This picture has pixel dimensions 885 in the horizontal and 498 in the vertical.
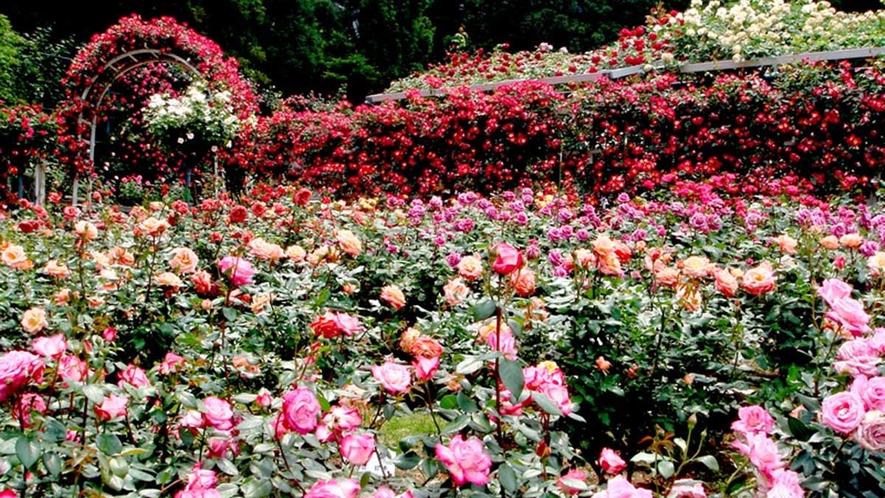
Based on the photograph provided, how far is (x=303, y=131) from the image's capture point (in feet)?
27.8

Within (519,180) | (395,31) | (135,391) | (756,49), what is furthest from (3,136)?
(395,31)

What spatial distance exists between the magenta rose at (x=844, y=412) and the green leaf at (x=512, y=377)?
1.23 ft

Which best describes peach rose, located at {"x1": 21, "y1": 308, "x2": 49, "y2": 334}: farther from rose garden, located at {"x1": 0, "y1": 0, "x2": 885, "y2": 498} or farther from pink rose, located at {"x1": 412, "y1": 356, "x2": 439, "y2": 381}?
pink rose, located at {"x1": 412, "y1": 356, "x2": 439, "y2": 381}

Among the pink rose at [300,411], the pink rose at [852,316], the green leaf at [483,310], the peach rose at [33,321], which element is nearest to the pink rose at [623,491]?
the green leaf at [483,310]

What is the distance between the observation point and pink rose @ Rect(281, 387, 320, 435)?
866mm

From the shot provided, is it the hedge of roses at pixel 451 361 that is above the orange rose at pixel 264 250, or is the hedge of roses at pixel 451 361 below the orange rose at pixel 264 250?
below

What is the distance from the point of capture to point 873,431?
84cm

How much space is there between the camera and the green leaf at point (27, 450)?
0.87 meters

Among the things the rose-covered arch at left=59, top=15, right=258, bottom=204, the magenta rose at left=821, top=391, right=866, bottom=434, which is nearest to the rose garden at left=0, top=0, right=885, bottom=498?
the magenta rose at left=821, top=391, right=866, bottom=434

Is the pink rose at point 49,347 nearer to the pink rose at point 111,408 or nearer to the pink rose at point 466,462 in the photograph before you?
the pink rose at point 111,408

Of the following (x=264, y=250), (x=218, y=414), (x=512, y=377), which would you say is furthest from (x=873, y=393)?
(x=264, y=250)

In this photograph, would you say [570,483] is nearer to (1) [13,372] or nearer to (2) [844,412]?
(2) [844,412]

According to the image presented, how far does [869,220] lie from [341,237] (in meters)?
2.45

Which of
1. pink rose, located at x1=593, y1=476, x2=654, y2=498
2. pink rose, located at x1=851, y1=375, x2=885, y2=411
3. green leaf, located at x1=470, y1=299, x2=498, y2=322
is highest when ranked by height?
green leaf, located at x1=470, y1=299, x2=498, y2=322
